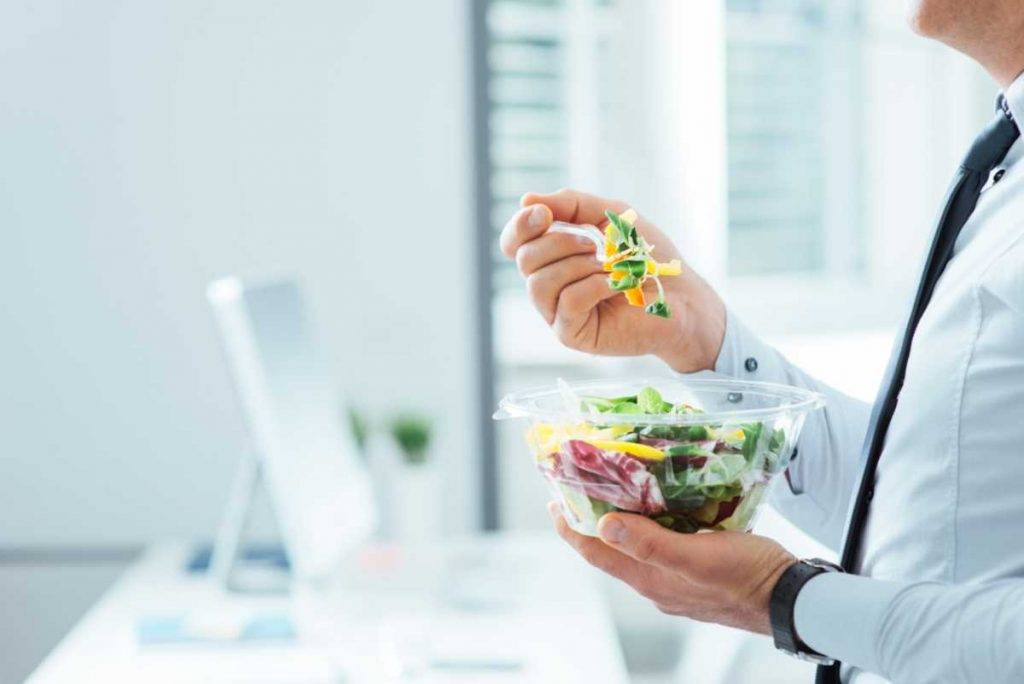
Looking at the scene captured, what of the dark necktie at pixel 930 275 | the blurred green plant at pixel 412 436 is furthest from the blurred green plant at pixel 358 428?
the dark necktie at pixel 930 275

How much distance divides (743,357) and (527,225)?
0.91 feet

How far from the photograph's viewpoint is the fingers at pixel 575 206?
45.2 inches

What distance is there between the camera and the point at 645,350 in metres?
1.22

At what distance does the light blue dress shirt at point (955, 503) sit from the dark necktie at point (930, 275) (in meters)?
0.01

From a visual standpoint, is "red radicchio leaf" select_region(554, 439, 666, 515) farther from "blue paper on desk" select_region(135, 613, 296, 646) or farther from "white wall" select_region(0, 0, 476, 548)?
"white wall" select_region(0, 0, 476, 548)

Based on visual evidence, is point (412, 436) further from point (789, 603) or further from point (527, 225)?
point (789, 603)

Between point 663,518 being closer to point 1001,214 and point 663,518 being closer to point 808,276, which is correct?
point 1001,214

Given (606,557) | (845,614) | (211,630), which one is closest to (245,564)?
(211,630)

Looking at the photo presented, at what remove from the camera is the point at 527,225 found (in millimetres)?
1110

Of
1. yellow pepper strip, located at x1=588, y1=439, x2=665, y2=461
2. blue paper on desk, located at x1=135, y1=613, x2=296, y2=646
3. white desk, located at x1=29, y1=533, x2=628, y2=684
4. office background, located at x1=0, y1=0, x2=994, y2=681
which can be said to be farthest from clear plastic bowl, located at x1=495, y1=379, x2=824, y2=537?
office background, located at x1=0, y1=0, x2=994, y2=681

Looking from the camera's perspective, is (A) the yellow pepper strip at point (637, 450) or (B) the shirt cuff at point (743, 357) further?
(B) the shirt cuff at point (743, 357)

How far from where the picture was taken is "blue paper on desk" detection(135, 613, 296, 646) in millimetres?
1910

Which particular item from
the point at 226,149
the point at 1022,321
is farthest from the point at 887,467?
the point at 226,149

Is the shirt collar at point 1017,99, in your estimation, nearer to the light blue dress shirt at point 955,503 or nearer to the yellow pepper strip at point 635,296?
the light blue dress shirt at point 955,503
